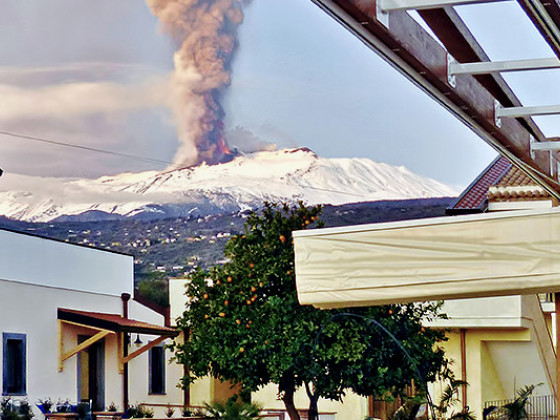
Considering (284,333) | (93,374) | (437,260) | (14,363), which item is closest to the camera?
(437,260)

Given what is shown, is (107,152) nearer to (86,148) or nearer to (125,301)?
(86,148)

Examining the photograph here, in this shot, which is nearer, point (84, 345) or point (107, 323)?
point (84, 345)

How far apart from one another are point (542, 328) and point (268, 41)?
54.6m

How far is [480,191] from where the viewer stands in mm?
26344

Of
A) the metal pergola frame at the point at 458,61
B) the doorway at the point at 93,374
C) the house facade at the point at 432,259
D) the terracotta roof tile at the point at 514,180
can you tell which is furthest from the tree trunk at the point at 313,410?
the terracotta roof tile at the point at 514,180

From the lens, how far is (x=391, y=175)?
208 feet

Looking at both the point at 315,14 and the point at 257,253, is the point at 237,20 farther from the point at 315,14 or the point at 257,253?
the point at 257,253

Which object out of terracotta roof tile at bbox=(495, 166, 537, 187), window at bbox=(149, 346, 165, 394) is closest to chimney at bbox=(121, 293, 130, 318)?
window at bbox=(149, 346, 165, 394)

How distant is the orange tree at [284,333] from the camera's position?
46.0 feet

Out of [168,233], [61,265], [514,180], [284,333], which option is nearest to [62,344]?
[61,265]

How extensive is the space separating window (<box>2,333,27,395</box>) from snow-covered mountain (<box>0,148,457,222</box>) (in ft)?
128

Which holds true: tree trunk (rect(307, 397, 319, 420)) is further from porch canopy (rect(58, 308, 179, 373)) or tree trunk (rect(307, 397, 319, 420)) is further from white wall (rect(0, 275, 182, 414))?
white wall (rect(0, 275, 182, 414))

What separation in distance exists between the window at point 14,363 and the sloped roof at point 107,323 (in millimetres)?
1169

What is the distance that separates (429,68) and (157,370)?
20.2 m
